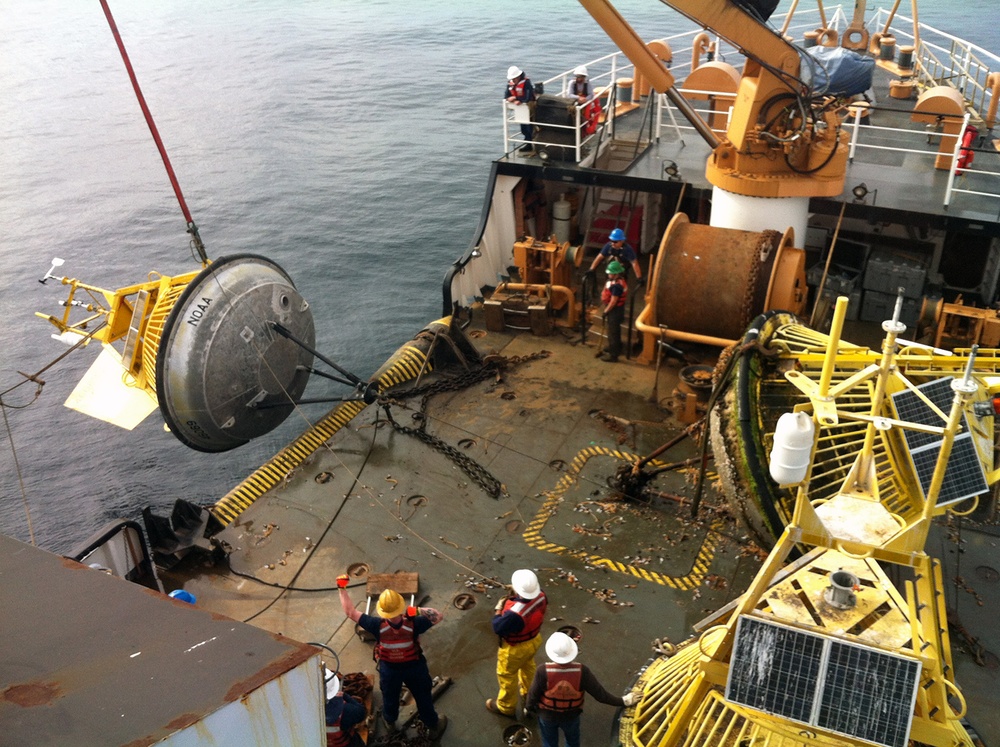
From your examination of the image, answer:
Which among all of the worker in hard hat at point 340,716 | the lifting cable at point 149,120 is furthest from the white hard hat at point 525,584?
the lifting cable at point 149,120

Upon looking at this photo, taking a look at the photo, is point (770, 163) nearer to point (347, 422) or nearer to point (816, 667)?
point (347, 422)

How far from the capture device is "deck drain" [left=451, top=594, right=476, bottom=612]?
8.17m

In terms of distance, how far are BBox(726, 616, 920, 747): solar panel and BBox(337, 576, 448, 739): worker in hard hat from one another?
2.57 metres

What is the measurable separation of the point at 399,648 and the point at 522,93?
10427 millimetres

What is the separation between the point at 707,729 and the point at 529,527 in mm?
3622

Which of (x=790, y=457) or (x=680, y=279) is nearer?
(x=790, y=457)

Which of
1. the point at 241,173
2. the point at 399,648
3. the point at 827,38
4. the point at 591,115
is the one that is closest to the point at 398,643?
the point at 399,648

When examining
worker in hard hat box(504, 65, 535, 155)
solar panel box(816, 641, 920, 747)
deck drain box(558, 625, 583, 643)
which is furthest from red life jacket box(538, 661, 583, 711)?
worker in hard hat box(504, 65, 535, 155)

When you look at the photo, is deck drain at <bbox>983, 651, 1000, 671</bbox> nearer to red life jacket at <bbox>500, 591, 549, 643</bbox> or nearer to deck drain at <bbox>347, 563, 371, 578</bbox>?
red life jacket at <bbox>500, 591, 549, 643</bbox>

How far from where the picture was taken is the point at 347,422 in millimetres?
11383

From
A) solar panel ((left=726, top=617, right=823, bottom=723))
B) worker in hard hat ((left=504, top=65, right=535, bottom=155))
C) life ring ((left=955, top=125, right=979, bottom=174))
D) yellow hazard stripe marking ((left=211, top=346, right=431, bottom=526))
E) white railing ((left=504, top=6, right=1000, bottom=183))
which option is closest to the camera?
solar panel ((left=726, top=617, right=823, bottom=723))

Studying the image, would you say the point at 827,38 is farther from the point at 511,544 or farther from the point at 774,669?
the point at 774,669

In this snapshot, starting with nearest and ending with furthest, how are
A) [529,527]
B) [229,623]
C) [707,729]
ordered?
[229,623]
[707,729]
[529,527]

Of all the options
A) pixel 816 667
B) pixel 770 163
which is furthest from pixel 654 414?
pixel 816 667
